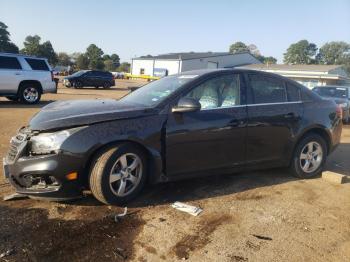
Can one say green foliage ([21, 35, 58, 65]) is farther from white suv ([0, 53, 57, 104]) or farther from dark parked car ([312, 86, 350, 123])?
dark parked car ([312, 86, 350, 123])

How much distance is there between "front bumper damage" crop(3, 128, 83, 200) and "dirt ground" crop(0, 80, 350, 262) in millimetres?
237

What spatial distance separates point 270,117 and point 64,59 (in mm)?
96304

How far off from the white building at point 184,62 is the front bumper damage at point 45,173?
4857cm

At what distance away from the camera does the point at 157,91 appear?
200 inches

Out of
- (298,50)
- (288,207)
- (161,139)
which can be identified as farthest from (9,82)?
(298,50)

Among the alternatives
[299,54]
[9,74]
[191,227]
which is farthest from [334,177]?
[299,54]

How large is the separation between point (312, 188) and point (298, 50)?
105724 mm

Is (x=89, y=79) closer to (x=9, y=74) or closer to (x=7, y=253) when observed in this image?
(x=9, y=74)

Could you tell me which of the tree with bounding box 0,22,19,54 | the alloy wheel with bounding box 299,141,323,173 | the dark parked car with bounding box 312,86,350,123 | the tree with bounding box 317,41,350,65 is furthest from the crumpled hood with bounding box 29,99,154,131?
the tree with bounding box 317,41,350,65

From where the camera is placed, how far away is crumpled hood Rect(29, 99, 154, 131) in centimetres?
407

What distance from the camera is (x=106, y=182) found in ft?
13.5

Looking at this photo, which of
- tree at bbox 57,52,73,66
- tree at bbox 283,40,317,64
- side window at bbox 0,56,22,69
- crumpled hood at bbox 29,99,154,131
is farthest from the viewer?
tree at bbox 283,40,317,64

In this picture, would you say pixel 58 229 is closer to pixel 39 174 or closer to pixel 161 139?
pixel 39 174

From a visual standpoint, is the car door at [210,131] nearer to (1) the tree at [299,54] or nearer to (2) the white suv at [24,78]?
(2) the white suv at [24,78]
